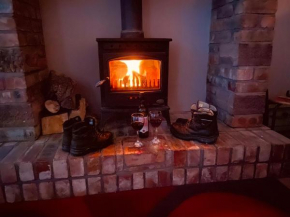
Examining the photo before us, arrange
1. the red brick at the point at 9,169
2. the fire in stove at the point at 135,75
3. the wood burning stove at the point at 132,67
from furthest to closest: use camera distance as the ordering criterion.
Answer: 1. the fire in stove at the point at 135,75
2. the wood burning stove at the point at 132,67
3. the red brick at the point at 9,169

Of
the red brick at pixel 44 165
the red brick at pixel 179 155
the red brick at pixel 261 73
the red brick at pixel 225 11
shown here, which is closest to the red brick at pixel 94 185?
the red brick at pixel 44 165

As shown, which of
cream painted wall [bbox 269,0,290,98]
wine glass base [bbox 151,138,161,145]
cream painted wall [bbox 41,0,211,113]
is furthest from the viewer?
cream painted wall [bbox 269,0,290,98]

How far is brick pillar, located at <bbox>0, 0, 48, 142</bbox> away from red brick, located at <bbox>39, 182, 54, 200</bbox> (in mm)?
363

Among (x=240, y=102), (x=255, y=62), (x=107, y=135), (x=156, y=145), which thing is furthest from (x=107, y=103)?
(x=255, y=62)

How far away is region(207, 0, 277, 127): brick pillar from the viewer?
1.53 metres

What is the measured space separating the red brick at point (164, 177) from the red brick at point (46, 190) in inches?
24.1

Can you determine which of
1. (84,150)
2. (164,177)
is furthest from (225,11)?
(84,150)

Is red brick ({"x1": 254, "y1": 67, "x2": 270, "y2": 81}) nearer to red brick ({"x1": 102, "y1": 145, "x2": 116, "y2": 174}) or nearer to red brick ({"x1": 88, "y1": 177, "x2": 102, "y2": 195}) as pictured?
red brick ({"x1": 102, "y1": 145, "x2": 116, "y2": 174})

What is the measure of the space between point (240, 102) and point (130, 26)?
937 millimetres

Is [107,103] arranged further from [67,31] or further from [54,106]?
[67,31]

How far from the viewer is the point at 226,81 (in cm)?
176

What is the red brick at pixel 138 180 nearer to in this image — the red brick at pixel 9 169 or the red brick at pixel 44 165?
the red brick at pixel 44 165

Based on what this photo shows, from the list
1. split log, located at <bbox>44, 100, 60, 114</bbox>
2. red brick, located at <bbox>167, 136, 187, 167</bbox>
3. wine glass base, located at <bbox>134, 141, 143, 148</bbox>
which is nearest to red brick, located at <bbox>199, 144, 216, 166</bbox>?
red brick, located at <bbox>167, 136, 187, 167</bbox>

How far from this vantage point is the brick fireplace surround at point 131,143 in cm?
131
